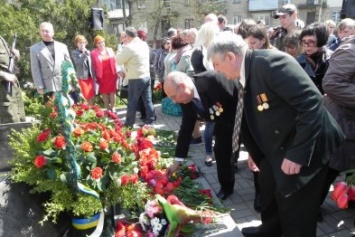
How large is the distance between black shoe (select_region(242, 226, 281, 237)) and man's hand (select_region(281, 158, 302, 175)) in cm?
87

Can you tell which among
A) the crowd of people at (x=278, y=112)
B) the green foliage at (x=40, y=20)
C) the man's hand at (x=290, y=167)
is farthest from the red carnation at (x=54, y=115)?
the green foliage at (x=40, y=20)

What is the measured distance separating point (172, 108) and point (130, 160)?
14.0 feet

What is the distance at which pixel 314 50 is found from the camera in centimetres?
288

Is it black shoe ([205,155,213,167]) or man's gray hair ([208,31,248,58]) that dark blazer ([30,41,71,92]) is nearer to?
black shoe ([205,155,213,167])

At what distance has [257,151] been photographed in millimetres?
2299

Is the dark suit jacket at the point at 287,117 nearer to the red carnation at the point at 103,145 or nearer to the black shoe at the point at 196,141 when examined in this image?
the red carnation at the point at 103,145

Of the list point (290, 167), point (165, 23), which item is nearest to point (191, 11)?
point (165, 23)

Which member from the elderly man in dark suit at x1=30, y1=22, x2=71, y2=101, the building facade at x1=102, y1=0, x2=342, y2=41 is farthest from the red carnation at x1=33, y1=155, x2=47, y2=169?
the building facade at x1=102, y1=0, x2=342, y2=41

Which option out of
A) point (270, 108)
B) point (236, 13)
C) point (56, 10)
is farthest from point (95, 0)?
point (236, 13)

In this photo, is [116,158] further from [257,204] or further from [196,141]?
[196,141]

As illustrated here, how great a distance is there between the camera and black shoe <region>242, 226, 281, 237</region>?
2498 mm

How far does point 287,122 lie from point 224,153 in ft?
4.36

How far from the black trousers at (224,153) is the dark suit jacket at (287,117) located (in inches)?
38.2

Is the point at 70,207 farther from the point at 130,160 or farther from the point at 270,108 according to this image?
the point at 270,108
